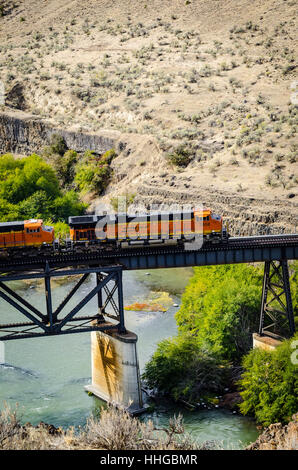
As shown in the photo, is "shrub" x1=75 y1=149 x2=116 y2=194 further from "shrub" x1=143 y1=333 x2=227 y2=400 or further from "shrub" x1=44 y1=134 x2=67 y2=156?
"shrub" x1=143 y1=333 x2=227 y2=400

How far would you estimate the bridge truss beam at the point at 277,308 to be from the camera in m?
41.8

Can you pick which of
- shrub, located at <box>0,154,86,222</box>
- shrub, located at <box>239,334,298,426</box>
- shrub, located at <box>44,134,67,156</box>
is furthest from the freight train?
shrub, located at <box>44,134,67,156</box>

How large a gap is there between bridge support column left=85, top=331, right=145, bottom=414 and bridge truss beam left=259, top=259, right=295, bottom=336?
8727 millimetres

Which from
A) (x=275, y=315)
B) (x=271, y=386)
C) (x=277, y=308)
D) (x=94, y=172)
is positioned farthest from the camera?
(x=94, y=172)

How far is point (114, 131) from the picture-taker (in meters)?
94.3

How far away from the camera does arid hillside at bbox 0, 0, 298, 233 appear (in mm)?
73188

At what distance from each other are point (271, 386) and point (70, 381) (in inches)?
480

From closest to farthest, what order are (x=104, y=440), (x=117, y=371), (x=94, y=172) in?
(x=104, y=440) → (x=117, y=371) → (x=94, y=172)

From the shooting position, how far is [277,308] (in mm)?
45594

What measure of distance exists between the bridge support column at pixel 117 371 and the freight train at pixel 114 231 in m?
5.36

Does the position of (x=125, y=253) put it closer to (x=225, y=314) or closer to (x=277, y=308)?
(x=225, y=314)

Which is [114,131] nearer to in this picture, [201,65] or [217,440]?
[201,65]

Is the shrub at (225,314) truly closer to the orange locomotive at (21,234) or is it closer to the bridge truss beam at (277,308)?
the bridge truss beam at (277,308)

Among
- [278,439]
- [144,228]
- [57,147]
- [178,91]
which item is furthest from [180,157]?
[278,439]
